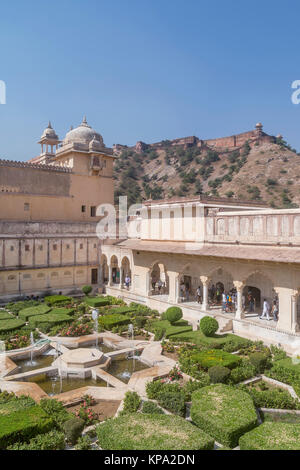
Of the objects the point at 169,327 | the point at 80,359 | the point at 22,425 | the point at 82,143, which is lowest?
the point at 80,359

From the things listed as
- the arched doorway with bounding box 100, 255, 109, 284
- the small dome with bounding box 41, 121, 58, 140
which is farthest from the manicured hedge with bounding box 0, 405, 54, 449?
the small dome with bounding box 41, 121, 58, 140

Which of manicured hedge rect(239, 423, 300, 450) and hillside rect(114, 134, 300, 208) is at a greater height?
hillside rect(114, 134, 300, 208)

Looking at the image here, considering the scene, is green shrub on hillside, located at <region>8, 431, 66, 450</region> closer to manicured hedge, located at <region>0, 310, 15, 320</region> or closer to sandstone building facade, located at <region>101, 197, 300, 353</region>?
sandstone building facade, located at <region>101, 197, 300, 353</region>

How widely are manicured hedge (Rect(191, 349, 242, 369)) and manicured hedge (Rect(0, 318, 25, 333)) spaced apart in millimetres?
8866

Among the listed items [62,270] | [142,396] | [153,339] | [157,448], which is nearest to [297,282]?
[153,339]

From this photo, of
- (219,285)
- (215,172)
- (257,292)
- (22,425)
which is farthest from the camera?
(215,172)

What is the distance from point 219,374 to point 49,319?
1017cm

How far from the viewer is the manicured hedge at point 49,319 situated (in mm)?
18031

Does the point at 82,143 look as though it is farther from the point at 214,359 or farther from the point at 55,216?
the point at 214,359

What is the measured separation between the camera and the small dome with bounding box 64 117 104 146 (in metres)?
31.7

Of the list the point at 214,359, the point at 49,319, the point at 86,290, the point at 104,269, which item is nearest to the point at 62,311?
the point at 49,319

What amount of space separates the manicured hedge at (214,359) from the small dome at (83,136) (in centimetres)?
2280

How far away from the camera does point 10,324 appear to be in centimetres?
1745

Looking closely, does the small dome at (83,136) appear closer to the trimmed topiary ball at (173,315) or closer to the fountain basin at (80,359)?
the trimmed topiary ball at (173,315)
